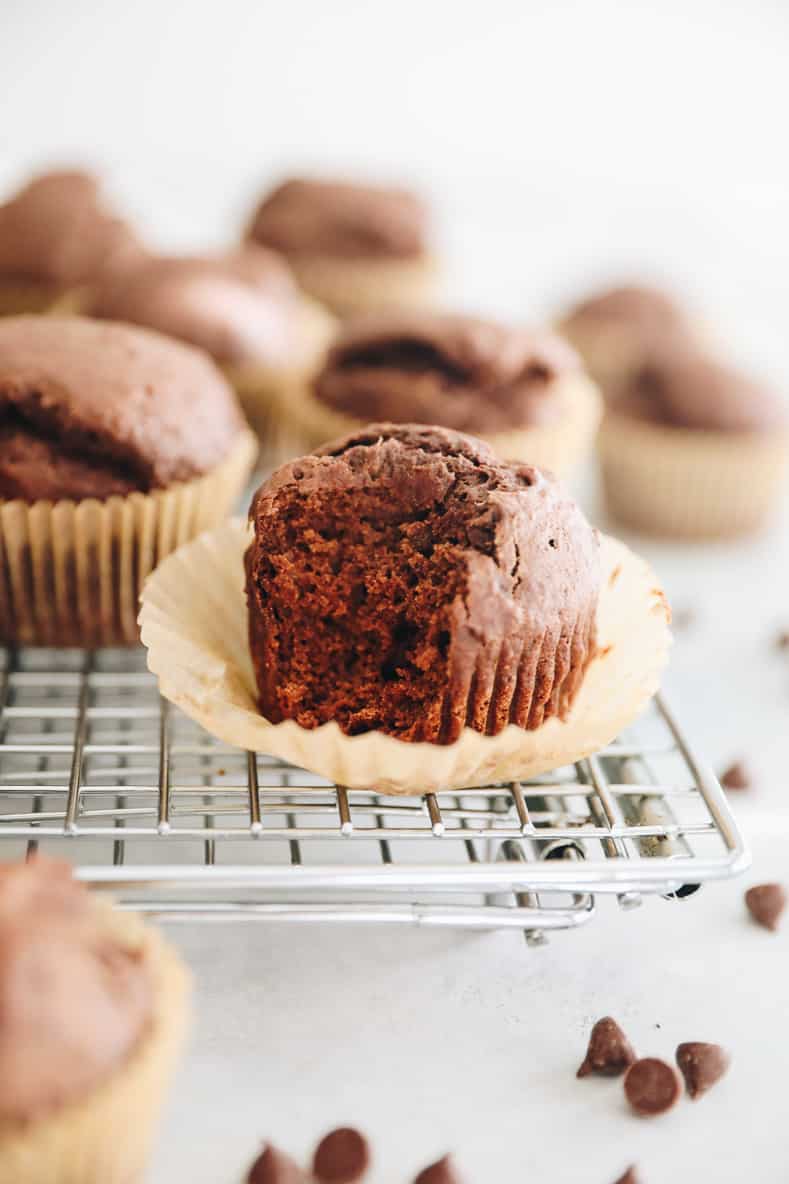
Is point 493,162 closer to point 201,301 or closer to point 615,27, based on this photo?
point 615,27

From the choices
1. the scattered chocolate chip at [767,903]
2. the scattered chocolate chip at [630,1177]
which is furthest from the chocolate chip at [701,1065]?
the scattered chocolate chip at [767,903]

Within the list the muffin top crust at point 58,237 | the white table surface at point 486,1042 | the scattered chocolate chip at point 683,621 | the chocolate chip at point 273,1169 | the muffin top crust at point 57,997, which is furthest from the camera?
the muffin top crust at point 58,237

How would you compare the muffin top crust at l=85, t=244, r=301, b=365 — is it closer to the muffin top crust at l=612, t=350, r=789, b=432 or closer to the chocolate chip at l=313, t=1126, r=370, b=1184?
the muffin top crust at l=612, t=350, r=789, b=432

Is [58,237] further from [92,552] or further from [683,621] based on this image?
[683,621]

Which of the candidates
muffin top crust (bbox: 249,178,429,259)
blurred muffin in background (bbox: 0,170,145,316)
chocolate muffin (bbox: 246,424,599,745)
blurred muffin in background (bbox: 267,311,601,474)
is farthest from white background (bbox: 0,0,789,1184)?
chocolate muffin (bbox: 246,424,599,745)

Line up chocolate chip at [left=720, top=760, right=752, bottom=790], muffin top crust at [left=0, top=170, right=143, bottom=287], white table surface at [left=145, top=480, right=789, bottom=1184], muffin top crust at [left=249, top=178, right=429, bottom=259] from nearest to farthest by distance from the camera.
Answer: white table surface at [left=145, top=480, right=789, bottom=1184], chocolate chip at [left=720, top=760, right=752, bottom=790], muffin top crust at [left=0, top=170, right=143, bottom=287], muffin top crust at [left=249, top=178, right=429, bottom=259]

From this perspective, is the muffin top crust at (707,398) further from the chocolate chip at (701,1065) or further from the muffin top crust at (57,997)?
the muffin top crust at (57,997)

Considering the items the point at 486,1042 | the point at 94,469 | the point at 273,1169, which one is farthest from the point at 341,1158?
the point at 94,469
